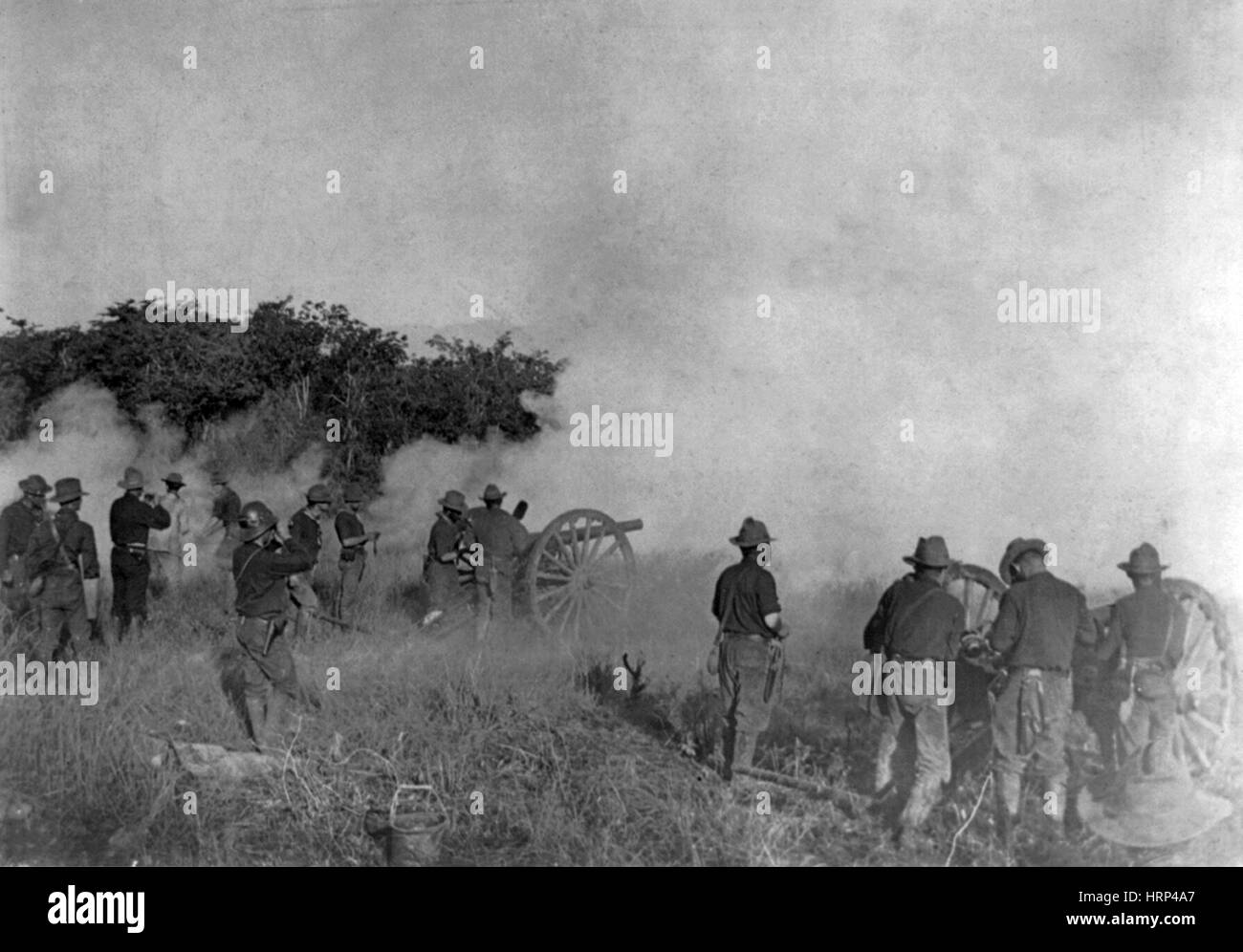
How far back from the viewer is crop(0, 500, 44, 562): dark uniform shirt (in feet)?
32.1

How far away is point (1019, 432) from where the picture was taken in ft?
31.5

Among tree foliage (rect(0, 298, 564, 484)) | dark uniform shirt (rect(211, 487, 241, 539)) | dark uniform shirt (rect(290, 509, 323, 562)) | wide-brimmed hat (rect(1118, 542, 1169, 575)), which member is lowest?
wide-brimmed hat (rect(1118, 542, 1169, 575))

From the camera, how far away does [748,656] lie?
855cm

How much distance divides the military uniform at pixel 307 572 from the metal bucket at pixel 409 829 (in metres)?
1.55

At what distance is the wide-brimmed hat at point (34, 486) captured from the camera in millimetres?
9938

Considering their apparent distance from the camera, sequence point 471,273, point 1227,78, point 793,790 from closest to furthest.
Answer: point 793,790
point 1227,78
point 471,273

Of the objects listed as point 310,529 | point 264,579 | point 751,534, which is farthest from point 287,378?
point 751,534

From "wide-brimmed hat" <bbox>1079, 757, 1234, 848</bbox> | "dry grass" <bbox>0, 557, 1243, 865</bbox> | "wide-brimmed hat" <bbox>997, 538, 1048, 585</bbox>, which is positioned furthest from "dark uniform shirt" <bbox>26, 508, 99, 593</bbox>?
"wide-brimmed hat" <bbox>1079, 757, 1234, 848</bbox>

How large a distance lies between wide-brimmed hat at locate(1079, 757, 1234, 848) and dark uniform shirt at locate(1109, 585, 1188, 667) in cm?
70

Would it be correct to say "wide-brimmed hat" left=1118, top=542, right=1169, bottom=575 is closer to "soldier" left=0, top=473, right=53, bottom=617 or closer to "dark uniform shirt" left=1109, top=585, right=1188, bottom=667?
"dark uniform shirt" left=1109, top=585, right=1188, bottom=667

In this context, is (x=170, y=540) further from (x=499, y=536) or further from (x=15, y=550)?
(x=499, y=536)

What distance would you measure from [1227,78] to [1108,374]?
89.1 inches

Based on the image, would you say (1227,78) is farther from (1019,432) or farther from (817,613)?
(817,613)
